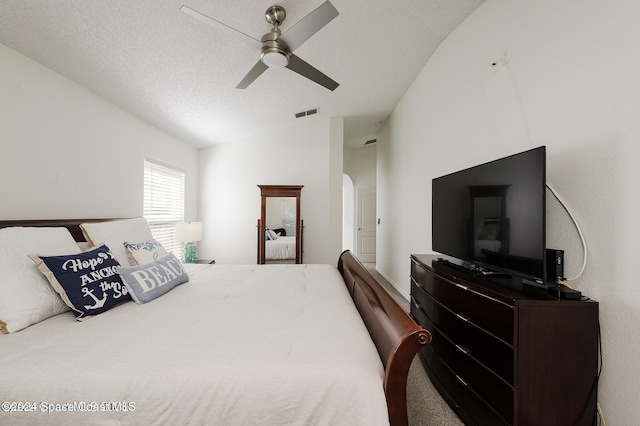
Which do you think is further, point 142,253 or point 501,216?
point 142,253

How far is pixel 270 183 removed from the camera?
4.16 m

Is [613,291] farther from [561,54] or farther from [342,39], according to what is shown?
[342,39]

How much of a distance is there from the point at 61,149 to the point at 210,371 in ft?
7.83

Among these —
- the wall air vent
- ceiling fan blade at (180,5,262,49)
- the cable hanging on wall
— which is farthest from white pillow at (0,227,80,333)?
the wall air vent

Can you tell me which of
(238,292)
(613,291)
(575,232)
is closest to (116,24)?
(238,292)

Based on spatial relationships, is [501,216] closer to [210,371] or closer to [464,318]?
[464,318]

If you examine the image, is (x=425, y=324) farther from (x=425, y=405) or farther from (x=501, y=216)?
(x=501, y=216)

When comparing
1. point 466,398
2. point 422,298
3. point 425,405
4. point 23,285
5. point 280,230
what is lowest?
point 425,405

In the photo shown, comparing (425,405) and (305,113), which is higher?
(305,113)

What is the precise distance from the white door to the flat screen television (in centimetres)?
430

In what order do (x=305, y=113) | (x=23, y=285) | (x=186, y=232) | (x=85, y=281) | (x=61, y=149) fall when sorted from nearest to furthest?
1. (x=23, y=285)
2. (x=85, y=281)
3. (x=61, y=149)
4. (x=186, y=232)
5. (x=305, y=113)

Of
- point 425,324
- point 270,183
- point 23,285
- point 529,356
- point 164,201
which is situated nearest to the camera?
point 529,356

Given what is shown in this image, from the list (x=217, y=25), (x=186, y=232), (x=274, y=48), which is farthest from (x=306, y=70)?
(x=186, y=232)

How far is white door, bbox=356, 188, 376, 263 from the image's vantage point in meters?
6.27
